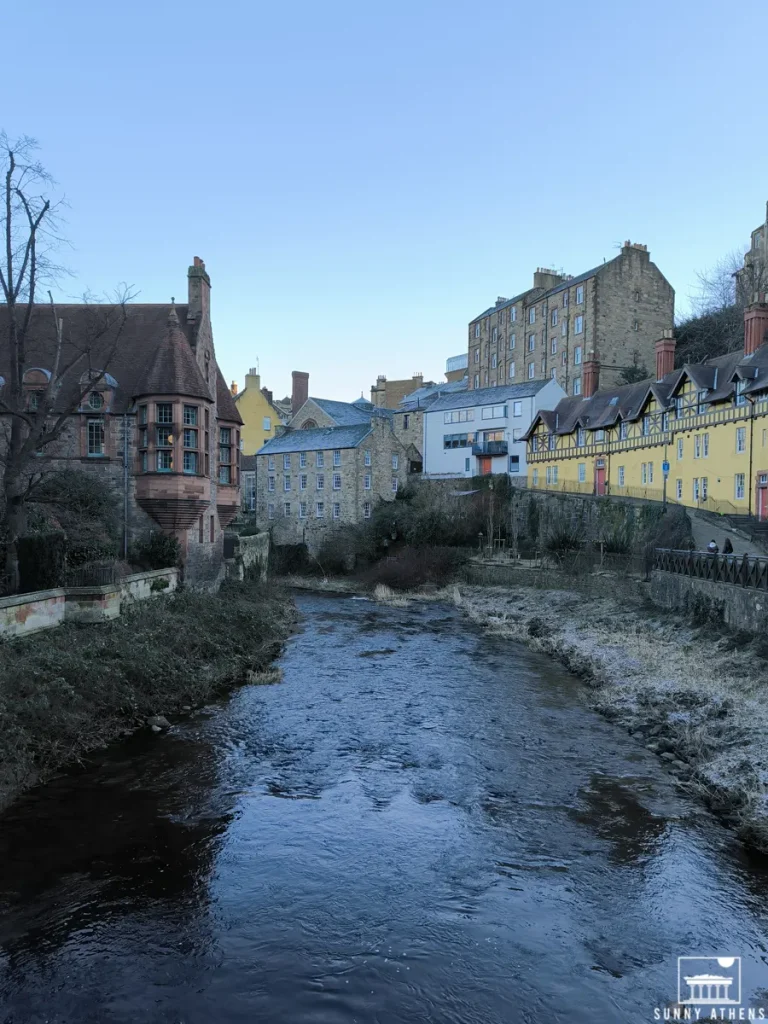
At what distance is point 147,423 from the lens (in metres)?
22.9

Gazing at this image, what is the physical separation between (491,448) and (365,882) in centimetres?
4578

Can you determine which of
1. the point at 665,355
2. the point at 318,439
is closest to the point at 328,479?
the point at 318,439

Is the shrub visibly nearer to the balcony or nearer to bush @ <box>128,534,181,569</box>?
bush @ <box>128,534,181,569</box>

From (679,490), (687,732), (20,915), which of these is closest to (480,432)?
(679,490)

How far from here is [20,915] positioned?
7.62 m

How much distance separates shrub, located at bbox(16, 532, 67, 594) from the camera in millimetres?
17000

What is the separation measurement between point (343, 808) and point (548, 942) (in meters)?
3.98

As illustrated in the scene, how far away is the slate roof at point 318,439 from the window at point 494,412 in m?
8.73

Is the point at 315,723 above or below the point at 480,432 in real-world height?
below

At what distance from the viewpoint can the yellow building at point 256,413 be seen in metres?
68.0

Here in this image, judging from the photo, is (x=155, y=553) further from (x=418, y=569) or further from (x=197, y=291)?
(x=418, y=569)

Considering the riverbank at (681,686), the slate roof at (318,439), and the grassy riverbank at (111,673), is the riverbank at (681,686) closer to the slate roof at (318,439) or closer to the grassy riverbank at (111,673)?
the grassy riverbank at (111,673)

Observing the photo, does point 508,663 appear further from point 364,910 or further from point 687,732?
point 364,910

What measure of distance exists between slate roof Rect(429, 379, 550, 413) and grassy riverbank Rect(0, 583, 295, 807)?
112 feet
